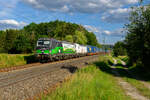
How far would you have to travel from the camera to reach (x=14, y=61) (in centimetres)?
2311

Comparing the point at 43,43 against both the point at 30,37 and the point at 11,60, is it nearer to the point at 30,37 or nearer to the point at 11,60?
the point at 11,60

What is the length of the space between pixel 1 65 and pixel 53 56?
7510mm

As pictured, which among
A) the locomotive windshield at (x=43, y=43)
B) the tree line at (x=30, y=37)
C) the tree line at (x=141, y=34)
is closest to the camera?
the tree line at (x=141, y=34)

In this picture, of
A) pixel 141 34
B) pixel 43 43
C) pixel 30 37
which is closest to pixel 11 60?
pixel 43 43

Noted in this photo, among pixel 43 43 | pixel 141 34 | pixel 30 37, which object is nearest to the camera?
pixel 141 34

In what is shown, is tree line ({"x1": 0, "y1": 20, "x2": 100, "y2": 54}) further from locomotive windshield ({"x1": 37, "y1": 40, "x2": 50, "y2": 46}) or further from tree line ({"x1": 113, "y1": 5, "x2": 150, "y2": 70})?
tree line ({"x1": 113, "y1": 5, "x2": 150, "y2": 70})

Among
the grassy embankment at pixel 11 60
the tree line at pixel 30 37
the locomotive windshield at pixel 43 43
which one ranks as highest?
the tree line at pixel 30 37

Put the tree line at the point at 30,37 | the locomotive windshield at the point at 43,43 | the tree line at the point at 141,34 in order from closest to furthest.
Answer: the tree line at the point at 141,34 < the locomotive windshield at the point at 43,43 < the tree line at the point at 30,37

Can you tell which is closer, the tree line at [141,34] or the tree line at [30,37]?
the tree line at [141,34]

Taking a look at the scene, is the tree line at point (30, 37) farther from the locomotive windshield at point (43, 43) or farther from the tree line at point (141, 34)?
the tree line at point (141, 34)

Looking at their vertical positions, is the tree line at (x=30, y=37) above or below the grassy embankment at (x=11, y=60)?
above

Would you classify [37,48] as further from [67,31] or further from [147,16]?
[67,31]

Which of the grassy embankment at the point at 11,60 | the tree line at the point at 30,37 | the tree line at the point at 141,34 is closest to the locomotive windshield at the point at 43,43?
the grassy embankment at the point at 11,60

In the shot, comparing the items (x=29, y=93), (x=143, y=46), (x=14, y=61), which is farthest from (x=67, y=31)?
(x=29, y=93)
